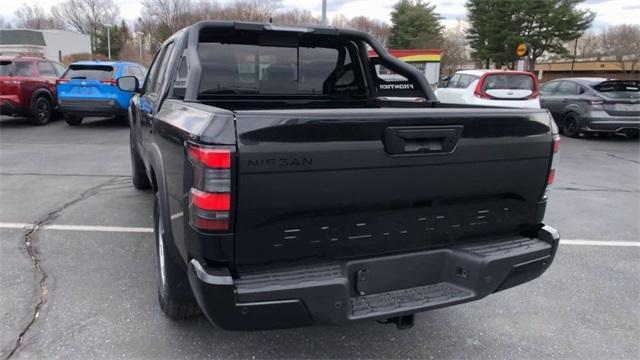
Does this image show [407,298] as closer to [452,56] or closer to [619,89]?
[619,89]

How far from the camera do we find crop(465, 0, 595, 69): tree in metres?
36.5

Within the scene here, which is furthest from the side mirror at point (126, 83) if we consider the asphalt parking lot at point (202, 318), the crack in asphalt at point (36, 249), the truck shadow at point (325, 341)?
the truck shadow at point (325, 341)

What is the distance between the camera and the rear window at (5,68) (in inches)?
459

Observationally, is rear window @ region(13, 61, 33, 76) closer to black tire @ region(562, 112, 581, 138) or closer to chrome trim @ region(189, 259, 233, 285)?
chrome trim @ region(189, 259, 233, 285)

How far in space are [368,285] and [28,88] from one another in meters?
12.5

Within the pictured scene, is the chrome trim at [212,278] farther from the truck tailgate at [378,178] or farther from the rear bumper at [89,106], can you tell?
the rear bumper at [89,106]

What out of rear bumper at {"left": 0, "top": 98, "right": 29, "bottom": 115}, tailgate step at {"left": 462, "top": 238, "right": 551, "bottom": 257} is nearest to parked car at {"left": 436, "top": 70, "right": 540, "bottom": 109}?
tailgate step at {"left": 462, "top": 238, "right": 551, "bottom": 257}

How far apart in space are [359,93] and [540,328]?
2325 millimetres

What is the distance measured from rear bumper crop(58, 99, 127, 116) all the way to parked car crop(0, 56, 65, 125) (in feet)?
3.04

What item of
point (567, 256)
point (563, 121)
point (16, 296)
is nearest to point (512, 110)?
point (567, 256)

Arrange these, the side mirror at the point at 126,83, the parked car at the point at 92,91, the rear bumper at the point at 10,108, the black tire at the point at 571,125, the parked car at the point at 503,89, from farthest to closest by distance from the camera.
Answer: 1. the black tire at the point at 571,125
2. the parked car at the point at 92,91
3. the rear bumper at the point at 10,108
4. the parked car at the point at 503,89
5. the side mirror at the point at 126,83

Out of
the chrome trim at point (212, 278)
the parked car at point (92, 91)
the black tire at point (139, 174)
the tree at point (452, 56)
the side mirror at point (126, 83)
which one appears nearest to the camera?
the chrome trim at point (212, 278)

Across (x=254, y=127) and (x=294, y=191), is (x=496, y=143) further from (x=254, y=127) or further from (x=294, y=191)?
(x=254, y=127)

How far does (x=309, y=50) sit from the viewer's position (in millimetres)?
3943
